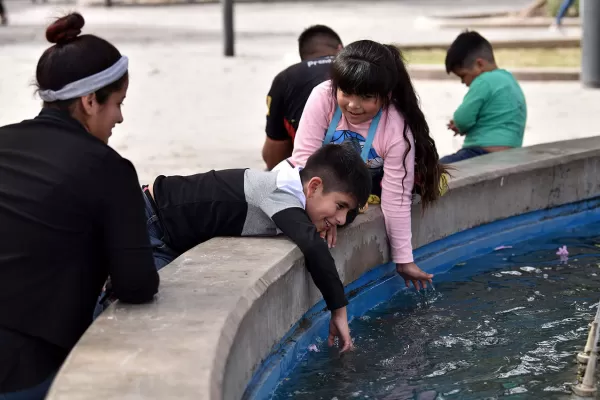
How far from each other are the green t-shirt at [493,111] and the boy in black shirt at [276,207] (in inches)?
106

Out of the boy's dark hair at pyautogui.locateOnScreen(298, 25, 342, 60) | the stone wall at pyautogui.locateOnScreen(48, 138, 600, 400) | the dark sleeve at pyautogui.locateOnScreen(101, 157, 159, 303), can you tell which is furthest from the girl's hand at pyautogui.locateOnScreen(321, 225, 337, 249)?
the boy's dark hair at pyautogui.locateOnScreen(298, 25, 342, 60)

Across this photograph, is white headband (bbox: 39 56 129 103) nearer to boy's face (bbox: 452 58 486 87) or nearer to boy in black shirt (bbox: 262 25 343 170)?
boy in black shirt (bbox: 262 25 343 170)

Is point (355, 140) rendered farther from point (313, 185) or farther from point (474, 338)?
point (474, 338)

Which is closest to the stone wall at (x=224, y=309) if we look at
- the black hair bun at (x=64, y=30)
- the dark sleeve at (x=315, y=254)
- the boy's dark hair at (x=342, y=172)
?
the dark sleeve at (x=315, y=254)

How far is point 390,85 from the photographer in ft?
14.4

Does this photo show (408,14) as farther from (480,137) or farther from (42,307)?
(42,307)

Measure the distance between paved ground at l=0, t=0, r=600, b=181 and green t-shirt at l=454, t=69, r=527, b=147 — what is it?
52.5 inches

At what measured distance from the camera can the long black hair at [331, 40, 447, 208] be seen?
14.2 ft

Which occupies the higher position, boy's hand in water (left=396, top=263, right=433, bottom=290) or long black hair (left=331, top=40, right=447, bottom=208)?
long black hair (left=331, top=40, right=447, bottom=208)

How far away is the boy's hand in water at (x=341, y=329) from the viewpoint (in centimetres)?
391

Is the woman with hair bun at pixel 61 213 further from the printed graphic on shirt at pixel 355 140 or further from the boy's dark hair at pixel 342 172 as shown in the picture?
the printed graphic on shirt at pixel 355 140

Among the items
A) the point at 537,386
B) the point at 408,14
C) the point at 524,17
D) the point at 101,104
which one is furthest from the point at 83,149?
the point at 408,14

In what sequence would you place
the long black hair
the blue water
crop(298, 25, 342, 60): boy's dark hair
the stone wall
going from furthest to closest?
crop(298, 25, 342, 60): boy's dark hair, the long black hair, the blue water, the stone wall

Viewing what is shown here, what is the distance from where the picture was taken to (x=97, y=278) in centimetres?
316
